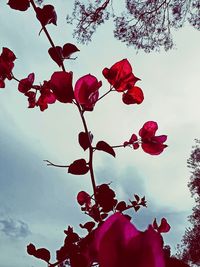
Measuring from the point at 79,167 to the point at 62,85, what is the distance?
→ 238 millimetres

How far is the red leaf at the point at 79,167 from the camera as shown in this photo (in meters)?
0.93

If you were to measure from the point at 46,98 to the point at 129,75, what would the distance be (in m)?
0.37

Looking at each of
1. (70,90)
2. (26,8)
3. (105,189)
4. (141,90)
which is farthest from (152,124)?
(26,8)

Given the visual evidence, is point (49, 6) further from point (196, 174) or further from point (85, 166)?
point (196, 174)

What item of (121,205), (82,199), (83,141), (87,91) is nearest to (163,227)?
(121,205)

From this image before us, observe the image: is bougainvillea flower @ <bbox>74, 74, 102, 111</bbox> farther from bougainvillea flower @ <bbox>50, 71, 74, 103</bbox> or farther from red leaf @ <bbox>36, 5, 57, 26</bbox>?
red leaf @ <bbox>36, 5, 57, 26</bbox>

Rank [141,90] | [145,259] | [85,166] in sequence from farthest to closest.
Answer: [141,90] → [85,166] → [145,259]

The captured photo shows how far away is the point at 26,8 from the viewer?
971mm

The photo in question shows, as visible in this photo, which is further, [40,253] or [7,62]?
[7,62]

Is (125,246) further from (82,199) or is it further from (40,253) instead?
(82,199)

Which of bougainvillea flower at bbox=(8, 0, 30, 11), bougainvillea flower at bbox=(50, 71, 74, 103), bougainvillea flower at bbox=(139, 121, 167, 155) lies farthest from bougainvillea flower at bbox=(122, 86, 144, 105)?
bougainvillea flower at bbox=(8, 0, 30, 11)

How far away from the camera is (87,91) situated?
86 centimetres

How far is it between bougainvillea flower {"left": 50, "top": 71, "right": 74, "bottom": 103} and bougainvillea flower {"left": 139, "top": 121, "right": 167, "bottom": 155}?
407 millimetres

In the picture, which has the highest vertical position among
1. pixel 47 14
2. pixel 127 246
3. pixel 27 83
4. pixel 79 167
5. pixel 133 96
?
pixel 27 83
